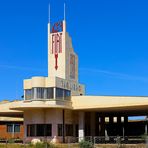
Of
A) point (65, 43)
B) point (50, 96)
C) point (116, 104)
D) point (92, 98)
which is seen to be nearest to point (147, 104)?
point (116, 104)

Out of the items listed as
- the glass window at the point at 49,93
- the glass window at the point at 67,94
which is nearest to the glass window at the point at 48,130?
the glass window at the point at 49,93

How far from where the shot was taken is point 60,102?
55.0 metres

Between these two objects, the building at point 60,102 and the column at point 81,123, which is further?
the column at point 81,123

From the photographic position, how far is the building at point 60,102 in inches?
2138

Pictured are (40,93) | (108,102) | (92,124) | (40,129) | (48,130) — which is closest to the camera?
(108,102)

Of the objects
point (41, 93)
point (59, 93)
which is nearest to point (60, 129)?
point (59, 93)

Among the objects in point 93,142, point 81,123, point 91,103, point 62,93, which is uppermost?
point 62,93

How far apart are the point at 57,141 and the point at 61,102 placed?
4963mm

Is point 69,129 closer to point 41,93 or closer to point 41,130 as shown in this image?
point 41,130

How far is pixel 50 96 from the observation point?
54.6m

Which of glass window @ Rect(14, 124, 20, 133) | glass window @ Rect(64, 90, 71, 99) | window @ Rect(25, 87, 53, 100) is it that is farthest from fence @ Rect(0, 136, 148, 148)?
glass window @ Rect(14, 124, 20, 133)

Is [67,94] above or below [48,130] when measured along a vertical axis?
above

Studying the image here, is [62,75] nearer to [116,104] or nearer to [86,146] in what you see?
[116,104]

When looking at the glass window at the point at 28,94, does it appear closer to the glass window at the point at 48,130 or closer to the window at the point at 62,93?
the window at the point at 62,93
